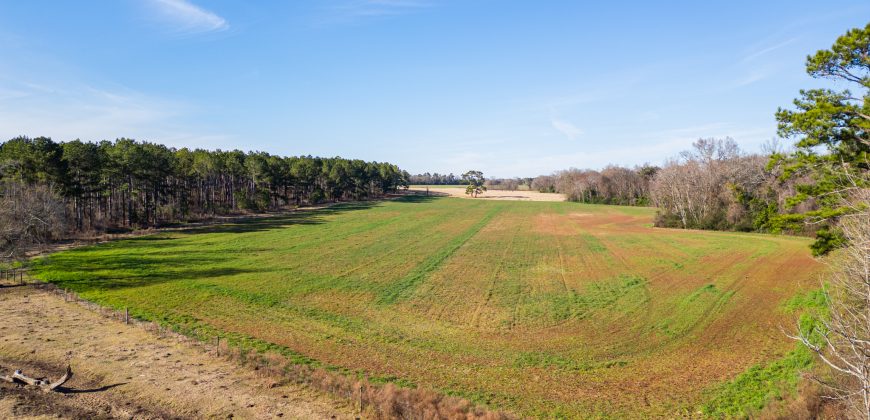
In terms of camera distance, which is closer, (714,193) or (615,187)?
(714,193)

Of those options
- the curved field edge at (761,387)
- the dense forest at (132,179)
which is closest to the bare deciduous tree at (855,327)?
the curved field edge at (761,387)

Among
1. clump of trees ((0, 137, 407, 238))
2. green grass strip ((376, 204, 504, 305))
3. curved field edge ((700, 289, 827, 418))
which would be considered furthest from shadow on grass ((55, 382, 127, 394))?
clump of trees ((0, 137, 407, 238))

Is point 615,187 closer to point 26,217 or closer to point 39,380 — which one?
point 26,217

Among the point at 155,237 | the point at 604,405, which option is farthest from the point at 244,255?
the point at 604,405

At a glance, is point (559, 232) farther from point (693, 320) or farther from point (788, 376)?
point (788, 376)

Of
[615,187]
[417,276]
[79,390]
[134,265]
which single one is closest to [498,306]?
[417,276]

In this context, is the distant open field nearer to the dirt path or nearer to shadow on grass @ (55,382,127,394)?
the dirt path

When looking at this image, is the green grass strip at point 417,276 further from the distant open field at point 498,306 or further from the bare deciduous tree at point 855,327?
the bare deciduous tree at point 855,327
